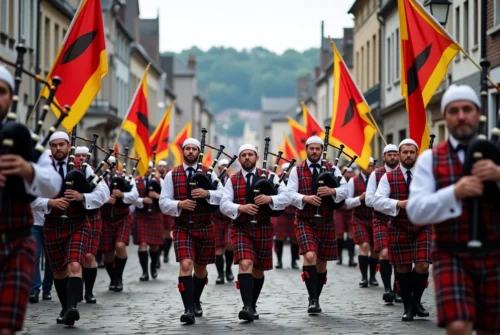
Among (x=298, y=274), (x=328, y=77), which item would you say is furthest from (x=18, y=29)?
(x=328, y=77)

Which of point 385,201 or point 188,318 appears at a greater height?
point 385,201

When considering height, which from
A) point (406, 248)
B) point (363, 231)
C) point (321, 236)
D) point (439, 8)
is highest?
point (439, 8)

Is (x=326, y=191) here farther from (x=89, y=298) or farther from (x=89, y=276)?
(x=89, y=298)

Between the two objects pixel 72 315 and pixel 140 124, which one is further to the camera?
pixel 140 124

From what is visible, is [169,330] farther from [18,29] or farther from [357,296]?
[18,29]

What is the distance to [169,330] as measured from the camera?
1171cm

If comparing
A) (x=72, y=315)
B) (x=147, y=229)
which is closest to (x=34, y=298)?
(x=72, y=315)

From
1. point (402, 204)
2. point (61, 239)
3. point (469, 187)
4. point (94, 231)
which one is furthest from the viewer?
point (94, 231)

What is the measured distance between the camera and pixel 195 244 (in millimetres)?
12938

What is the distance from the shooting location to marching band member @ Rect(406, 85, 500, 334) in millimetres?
6785

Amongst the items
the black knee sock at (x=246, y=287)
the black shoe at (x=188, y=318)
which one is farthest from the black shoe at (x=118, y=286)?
the black shoe at (x=188, y=318)

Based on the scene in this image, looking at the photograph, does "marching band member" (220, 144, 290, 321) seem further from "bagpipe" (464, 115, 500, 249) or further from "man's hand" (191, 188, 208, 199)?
"bagpipe" (464, 115, 500, 249)

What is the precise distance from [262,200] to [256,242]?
518mm

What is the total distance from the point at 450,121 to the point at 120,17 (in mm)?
56976
